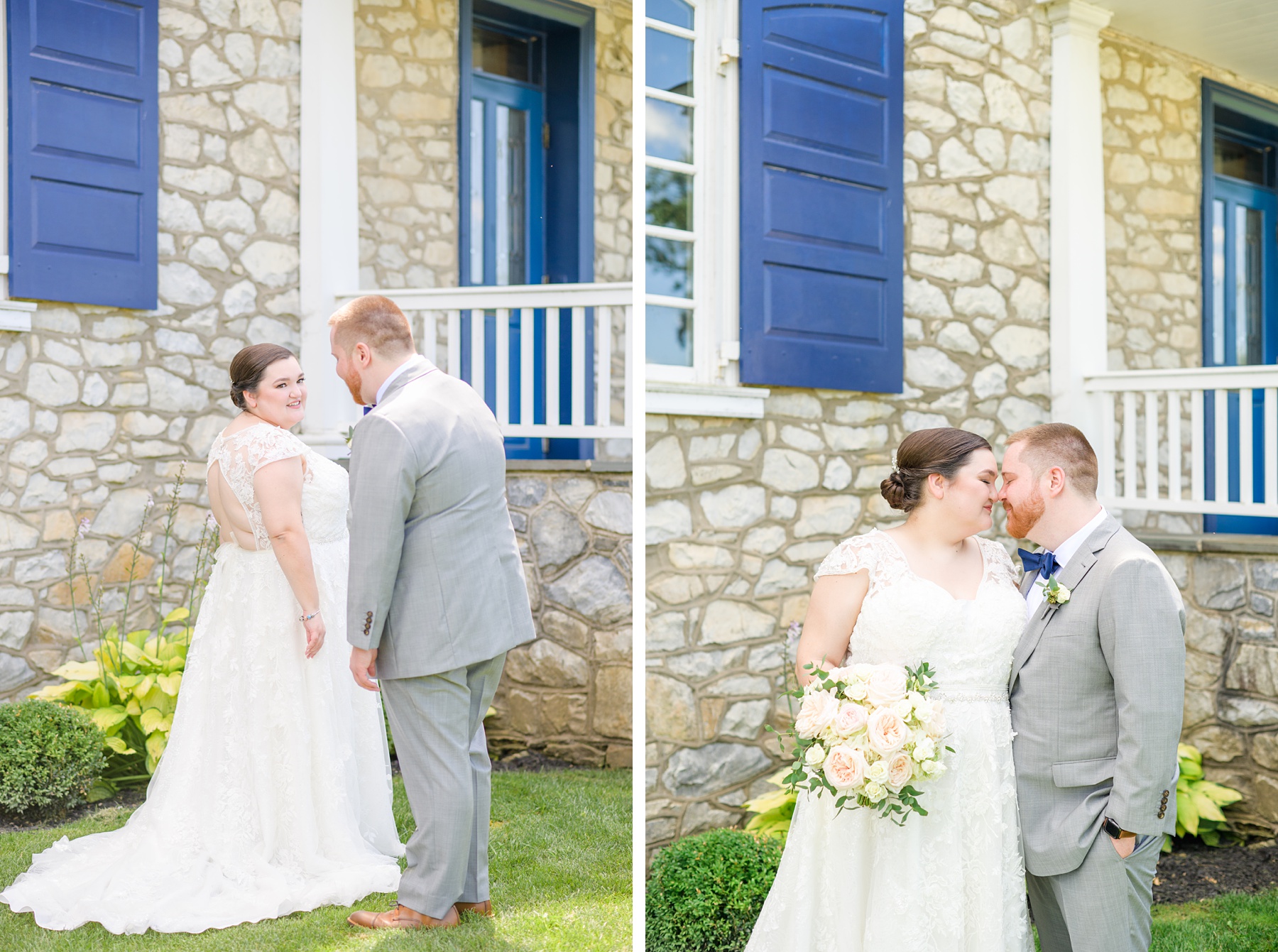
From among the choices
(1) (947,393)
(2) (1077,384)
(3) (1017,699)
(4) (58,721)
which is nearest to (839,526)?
(1) (947,393)

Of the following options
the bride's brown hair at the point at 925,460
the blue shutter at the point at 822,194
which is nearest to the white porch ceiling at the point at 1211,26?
the blue shutter at the point at 822,194

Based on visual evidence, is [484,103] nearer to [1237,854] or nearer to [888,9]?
[888,9]

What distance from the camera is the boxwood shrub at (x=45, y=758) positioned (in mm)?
4398

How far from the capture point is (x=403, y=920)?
3.26 m

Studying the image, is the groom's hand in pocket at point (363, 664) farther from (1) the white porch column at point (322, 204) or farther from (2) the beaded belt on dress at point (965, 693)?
(1) the white porch column at point (322, 204)

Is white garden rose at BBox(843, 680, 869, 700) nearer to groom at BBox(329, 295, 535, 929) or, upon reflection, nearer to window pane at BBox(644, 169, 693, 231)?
groom at BBox(329, 295, 535, 929)

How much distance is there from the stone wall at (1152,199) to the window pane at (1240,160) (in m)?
0.44

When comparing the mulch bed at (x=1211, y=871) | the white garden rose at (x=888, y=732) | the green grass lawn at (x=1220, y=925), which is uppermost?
the white garden rose at (x=888, y=732)

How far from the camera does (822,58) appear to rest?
16.3 feet

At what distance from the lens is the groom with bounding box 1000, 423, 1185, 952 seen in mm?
2504

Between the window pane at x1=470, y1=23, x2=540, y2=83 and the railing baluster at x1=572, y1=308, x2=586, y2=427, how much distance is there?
7.15 ft

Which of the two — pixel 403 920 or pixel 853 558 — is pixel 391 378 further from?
pixel 403 920

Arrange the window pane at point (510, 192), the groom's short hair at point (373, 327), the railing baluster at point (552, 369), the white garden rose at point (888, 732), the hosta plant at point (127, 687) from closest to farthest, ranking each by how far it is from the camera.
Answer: the white garden rose at point (888, 732)
the groom's short hair at point (373, 327)
the hosta plant at point (127, 687)
the railing baluster at point (552, 369)
the window pane at point (510, 192)

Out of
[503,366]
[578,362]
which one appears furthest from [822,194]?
[503,366]
